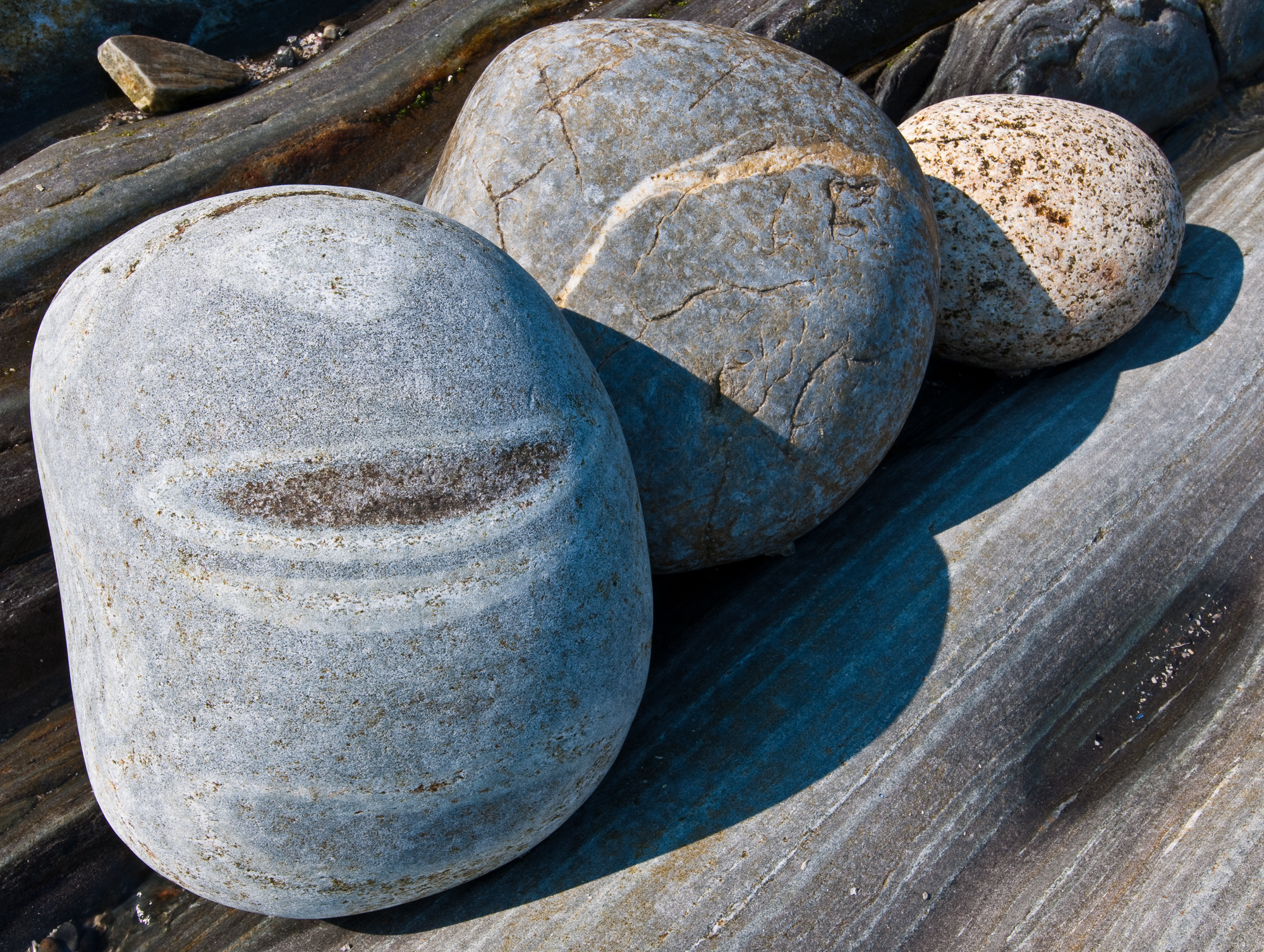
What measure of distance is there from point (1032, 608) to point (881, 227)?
1.22 m

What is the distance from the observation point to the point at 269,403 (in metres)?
1.46

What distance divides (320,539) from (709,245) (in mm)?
1134

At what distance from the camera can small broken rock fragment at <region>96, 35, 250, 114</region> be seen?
3006mm

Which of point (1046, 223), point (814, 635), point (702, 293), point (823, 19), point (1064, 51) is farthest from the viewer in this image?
point (1064, 51)

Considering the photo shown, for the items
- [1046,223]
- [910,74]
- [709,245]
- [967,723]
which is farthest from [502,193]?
[910,74]

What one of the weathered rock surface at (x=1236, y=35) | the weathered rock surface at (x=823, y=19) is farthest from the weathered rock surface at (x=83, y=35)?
the weathered rock surface at (x=1236, y=35)

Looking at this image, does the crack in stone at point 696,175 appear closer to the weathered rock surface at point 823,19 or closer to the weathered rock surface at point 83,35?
the weathered rock surface at point 823,19

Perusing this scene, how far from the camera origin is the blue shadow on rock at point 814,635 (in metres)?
2.11

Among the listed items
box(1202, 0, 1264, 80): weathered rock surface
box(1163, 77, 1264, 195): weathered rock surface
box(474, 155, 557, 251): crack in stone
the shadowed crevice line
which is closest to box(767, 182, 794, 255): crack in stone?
box(474, 155, 557, 251): crack in stone

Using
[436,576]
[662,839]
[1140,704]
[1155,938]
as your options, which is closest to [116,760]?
[436,576]

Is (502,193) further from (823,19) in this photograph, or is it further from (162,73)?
(823,19)

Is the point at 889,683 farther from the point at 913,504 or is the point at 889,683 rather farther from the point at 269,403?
the point at 269,403

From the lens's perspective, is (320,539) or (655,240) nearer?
(320,539)

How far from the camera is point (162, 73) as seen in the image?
3.04m
